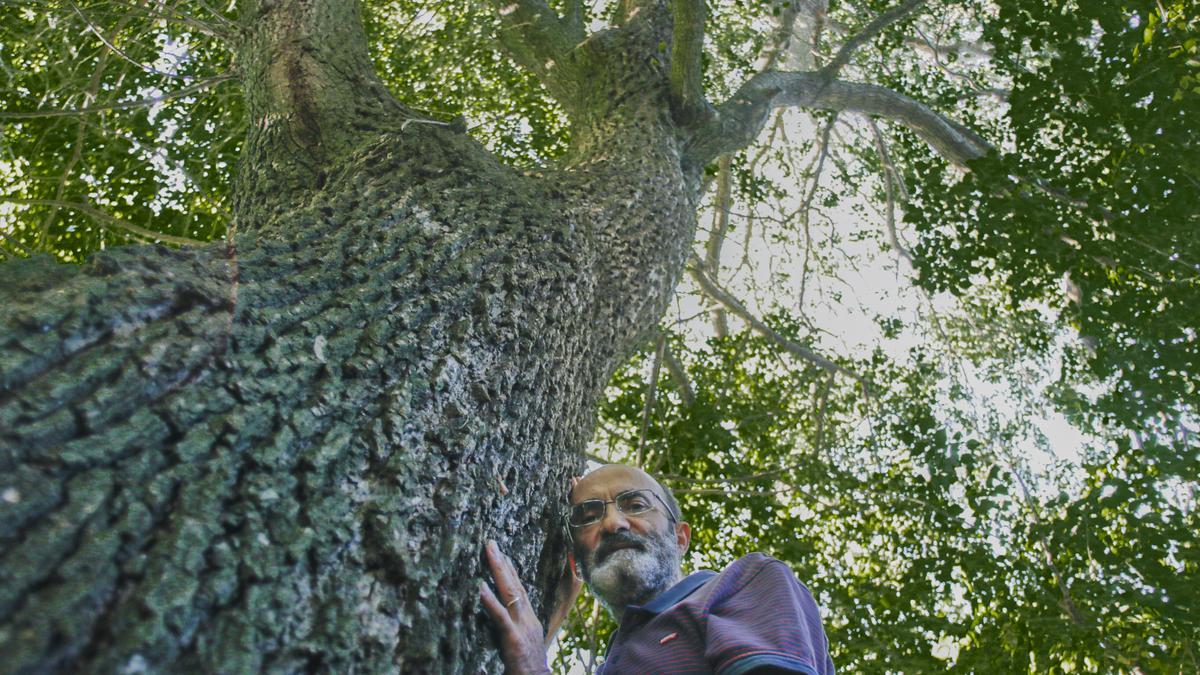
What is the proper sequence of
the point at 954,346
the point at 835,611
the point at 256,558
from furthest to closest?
the point at 954,346, the point at 835,611, the point at 256,558

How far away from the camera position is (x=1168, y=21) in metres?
3.99

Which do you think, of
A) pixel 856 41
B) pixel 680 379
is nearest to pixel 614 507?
pixel 856 41

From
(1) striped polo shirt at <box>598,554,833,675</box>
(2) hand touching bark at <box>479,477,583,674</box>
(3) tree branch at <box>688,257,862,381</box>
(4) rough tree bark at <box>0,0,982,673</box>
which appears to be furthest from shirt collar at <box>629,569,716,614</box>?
(3) tree branch at <box>688,257,862,381</box>

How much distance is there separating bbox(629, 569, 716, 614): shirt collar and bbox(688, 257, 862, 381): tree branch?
4185 mm

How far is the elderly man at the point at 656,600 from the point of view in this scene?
184 cm

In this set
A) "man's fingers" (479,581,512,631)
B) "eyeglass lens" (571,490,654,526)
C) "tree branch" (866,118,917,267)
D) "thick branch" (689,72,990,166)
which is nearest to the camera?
"man's fingers" (479,581,512,631)

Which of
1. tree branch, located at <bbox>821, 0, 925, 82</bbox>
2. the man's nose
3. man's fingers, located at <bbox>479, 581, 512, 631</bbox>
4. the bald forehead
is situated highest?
tree branch, located at <bbox>821, 0, 925, 82</bbox>

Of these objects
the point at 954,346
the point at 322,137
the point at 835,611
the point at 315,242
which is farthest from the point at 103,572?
the point at 954,346

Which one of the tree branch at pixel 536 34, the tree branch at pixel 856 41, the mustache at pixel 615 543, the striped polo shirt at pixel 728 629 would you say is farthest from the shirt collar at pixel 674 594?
the tree branch at pixel 856 41

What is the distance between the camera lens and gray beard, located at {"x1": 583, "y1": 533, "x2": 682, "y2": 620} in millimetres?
2406

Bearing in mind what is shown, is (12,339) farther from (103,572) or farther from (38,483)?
(103,572)

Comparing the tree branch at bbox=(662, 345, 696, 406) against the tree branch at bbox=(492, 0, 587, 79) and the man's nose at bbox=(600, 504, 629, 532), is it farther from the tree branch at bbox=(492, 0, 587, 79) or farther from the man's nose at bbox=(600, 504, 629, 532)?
the man's nose at bbox=(600, 504, 629, 532)

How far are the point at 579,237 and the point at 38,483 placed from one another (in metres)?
1.91

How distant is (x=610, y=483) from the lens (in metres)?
2.56
